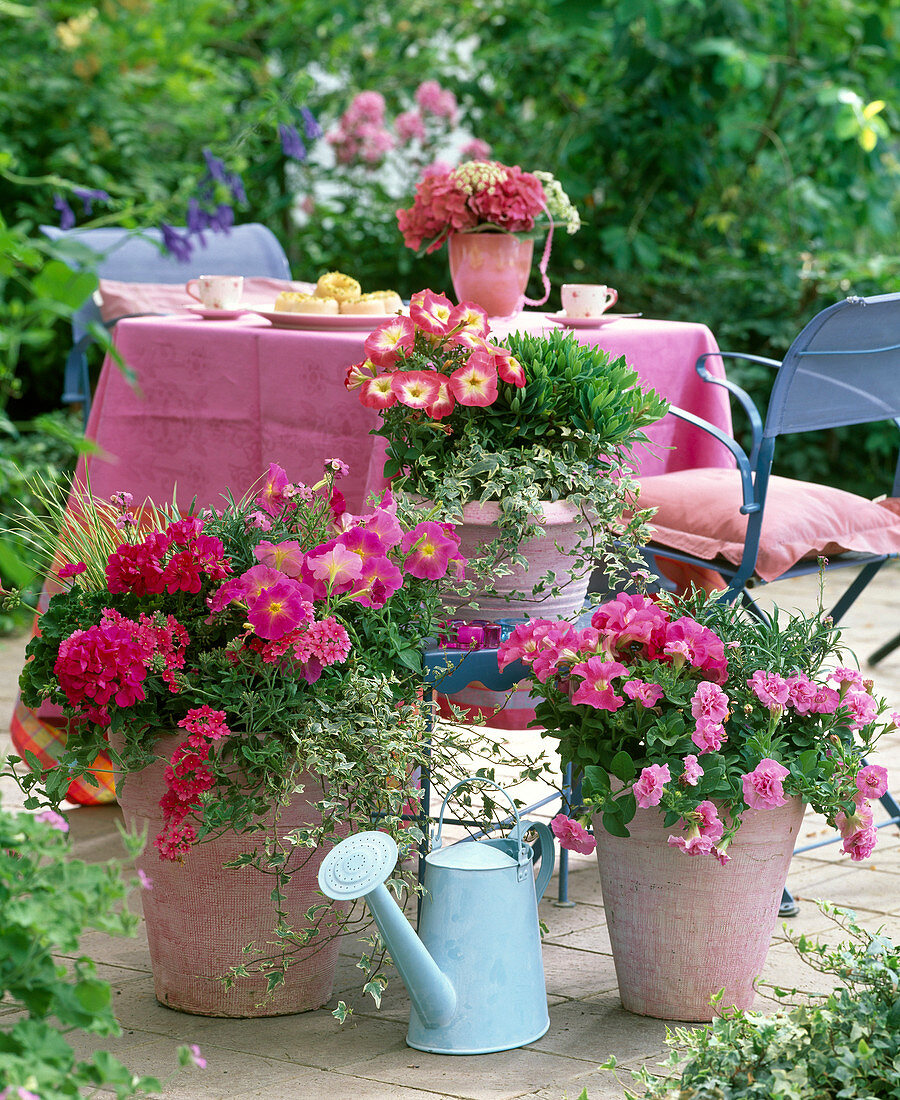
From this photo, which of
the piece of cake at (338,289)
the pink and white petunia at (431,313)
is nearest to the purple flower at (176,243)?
the piece of cake at (338,289)

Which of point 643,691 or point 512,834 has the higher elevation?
point 643,691

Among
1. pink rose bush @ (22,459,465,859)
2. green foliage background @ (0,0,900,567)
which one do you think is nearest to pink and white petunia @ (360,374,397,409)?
pink rose bush @ (22,459,465,859)

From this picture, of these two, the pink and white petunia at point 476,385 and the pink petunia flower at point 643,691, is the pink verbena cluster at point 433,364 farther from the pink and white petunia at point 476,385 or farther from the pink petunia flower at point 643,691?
the pink petunia flower at point 643,691

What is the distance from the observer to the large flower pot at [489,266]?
2.58 m

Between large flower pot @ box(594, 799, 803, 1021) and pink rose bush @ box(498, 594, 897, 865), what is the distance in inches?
1.7

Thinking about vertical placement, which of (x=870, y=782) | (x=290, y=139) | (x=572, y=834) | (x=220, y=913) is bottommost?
(x=220, y=913)

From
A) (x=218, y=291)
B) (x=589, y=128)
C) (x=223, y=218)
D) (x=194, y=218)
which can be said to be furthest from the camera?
(x=589, y=128)

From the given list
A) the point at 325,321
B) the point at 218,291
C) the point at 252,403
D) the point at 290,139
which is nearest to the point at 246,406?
the point at 252,403

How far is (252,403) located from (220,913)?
1004 mm

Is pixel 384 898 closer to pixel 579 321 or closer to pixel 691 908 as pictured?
pixel 691 908

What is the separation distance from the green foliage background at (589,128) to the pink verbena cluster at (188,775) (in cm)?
356

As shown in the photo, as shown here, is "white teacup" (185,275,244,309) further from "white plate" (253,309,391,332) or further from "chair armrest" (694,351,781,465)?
"chair armrest" (694,351,781,465)

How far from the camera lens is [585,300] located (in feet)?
8.82

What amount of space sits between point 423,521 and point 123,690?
457 millimetres
